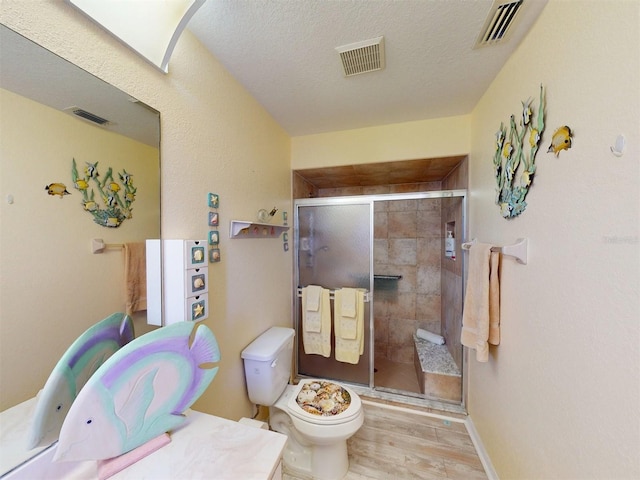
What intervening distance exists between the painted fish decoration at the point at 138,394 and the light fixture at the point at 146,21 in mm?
1048

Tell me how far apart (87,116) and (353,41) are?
1.22 meters

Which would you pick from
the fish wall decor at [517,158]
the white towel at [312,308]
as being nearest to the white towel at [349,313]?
the white towel at [312,308]

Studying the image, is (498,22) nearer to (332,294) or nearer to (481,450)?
(332,294)

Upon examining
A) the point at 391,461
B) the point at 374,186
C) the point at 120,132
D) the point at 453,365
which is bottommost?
the point at 391,461

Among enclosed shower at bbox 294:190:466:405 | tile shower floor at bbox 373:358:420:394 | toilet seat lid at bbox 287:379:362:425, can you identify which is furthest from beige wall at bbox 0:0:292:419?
tile shower floor at bbox 373:358:420:394

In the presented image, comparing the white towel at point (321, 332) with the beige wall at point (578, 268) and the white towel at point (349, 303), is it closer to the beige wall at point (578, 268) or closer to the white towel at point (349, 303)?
the white towel at point (349, 303)

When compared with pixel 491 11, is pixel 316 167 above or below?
below

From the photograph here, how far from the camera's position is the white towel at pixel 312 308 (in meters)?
2.18

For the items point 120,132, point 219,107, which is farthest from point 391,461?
point 219,107

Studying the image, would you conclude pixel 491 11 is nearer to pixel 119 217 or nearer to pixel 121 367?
pixel 119 217

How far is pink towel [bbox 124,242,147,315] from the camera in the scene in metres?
0.88

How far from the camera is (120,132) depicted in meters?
0.84

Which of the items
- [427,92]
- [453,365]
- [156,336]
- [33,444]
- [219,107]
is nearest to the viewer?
[33,444]

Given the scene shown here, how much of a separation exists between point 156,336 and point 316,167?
1.89 metres
